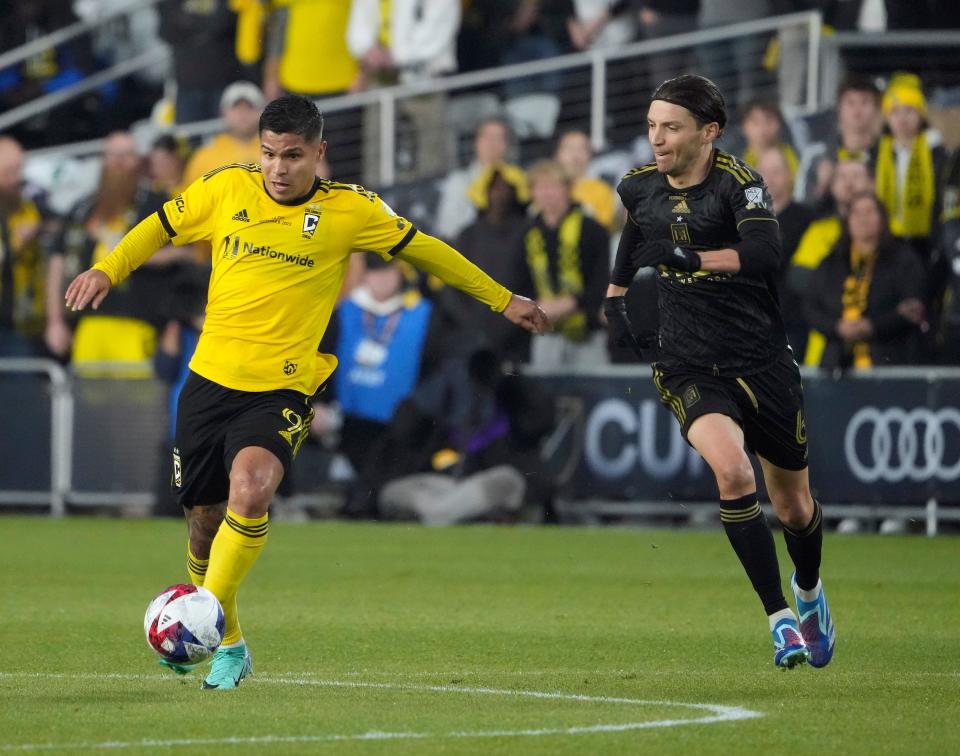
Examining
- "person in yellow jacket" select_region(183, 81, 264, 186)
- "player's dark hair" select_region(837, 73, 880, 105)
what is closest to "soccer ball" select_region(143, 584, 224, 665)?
"player's dark hair" select_region(837, 73, 880, 105)

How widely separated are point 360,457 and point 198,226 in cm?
881

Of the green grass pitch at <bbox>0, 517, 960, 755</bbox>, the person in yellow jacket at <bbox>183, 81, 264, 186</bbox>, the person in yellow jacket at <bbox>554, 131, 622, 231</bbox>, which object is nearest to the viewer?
the green grass pitch at <bbox>0, 517, 960, 755</bbox>

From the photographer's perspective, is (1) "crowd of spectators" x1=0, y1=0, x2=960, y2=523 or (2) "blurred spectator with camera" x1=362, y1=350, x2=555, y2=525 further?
(2) "blurred spectator with camera" x1=362, y1=350, x2=555, y2=525

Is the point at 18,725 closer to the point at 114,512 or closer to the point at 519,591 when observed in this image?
the point at 519,591

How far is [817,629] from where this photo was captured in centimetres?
869

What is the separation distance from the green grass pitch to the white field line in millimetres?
17

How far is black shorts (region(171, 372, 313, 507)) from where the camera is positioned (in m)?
8.06

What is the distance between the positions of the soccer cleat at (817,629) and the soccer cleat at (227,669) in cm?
244

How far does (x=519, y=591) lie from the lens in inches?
481

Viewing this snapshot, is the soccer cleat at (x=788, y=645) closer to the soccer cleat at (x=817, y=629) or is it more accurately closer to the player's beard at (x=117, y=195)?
the soccer cleat at (x=817, y=629)

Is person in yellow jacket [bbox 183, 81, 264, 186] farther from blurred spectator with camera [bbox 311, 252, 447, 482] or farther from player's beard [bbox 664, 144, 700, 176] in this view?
player's beard [bbox 664, 144, 700, 176]

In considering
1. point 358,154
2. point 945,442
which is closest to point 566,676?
point 945,442

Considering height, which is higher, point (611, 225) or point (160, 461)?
point (611, 225)

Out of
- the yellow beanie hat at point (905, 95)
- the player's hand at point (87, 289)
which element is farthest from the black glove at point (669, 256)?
the yellow beanie hat at point (905, 95)
